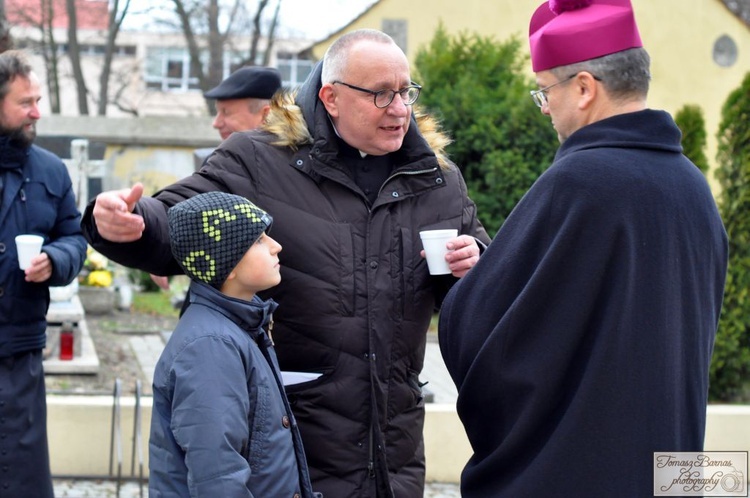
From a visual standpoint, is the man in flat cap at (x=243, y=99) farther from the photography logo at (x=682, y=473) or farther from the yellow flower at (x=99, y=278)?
the yellow flower at (x=99, y=278)

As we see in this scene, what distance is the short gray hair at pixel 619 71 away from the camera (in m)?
2.57

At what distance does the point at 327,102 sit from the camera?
335 centimetres

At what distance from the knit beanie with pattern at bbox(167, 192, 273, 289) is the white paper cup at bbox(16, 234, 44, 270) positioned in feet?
4.87

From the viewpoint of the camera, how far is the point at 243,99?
5.88 metres

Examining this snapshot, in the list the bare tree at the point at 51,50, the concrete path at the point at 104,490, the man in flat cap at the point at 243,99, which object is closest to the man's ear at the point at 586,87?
the man in flat cap at the point at 243,99

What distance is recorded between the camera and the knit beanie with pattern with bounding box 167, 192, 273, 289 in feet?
Result: 9.51

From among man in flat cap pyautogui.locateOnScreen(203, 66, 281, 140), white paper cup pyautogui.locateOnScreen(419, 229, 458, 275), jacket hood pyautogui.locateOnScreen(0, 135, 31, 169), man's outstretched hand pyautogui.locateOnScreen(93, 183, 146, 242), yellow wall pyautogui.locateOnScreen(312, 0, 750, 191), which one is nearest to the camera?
man's outstretched hand pyautogui.locateOnScreen(93, 183, 146, 242)

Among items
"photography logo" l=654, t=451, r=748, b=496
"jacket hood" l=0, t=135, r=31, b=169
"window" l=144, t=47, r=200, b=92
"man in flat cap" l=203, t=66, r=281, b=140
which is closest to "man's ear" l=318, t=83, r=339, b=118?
"photography logo" l=654, t=451, r=748, b=496

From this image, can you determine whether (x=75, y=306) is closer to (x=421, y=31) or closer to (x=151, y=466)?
(x=151, y=466)

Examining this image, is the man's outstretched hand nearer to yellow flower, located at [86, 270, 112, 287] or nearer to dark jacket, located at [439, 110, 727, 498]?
dark jacket, located at [439, 110, 727, 498]

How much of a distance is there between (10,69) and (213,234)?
2.04 meters

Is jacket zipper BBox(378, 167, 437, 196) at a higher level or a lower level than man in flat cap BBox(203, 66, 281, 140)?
higher

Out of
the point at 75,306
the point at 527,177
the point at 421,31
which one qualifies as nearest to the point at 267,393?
the point at 75,306

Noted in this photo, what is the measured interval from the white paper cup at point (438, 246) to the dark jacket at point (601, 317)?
56 cm
